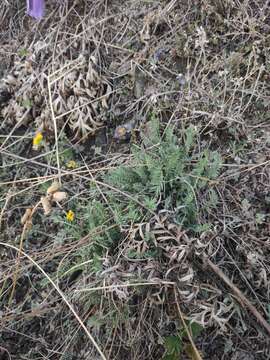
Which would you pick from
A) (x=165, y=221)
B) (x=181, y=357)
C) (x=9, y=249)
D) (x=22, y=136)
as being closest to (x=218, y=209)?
(x=165, y=221)

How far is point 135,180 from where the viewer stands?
197cm

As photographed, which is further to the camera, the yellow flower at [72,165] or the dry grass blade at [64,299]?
the yellow flower at [72,165]

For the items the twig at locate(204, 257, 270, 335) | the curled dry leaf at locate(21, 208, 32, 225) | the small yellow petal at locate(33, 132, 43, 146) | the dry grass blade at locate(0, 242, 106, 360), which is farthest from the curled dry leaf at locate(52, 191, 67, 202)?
the twig at locate(204, 257, 270, 335)

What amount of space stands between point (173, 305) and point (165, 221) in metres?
0.29

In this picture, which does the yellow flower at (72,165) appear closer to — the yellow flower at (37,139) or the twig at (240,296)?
the yellow flower at (37,139)

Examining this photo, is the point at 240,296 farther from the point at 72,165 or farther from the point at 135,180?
the point at 72,165

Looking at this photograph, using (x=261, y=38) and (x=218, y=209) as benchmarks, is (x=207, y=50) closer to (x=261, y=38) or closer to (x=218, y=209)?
(x=261, y=38)

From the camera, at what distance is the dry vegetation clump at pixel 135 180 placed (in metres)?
1.74

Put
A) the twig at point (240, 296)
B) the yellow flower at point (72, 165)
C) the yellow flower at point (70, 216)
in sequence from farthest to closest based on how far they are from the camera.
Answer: the yellow flower at point (72, 165), the yellow flower at point (70, 216), the twig at point (240, 296)

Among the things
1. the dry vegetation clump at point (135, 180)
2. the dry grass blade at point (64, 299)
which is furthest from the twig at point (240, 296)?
the dry grass blade at point (64, 299)

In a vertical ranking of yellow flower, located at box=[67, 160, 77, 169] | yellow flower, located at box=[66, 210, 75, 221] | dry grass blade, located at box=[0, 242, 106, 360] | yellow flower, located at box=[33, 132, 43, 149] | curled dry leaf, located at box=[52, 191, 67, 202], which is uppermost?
yellow flower, located at box=[33, 132, 43, 149]

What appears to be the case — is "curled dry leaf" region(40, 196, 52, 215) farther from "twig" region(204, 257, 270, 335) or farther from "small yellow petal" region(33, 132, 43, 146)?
"twig" region(204, 257, 270, 335)

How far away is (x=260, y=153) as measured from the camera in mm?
2043

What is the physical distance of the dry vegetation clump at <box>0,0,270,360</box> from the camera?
174 centimetres
